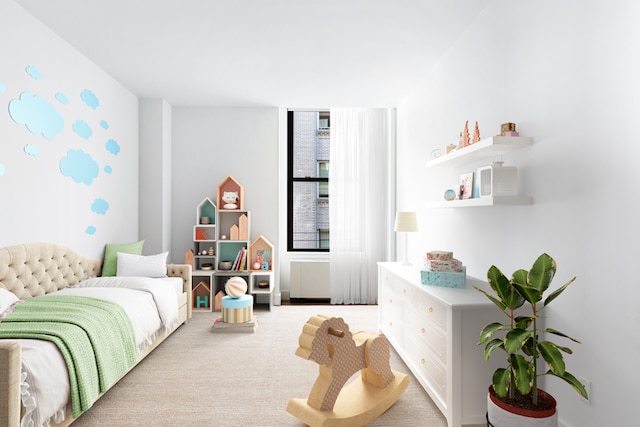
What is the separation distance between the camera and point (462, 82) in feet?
9.78

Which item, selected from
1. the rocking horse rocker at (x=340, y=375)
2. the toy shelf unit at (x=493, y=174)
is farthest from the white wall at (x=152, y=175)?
the toy shelf unit at (x=493, y=174)

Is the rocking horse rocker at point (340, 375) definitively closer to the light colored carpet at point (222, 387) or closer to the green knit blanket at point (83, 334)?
the light colored carpet at point (222, 387)

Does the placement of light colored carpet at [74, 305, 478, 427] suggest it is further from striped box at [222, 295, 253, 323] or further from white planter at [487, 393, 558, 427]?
white planter at [487, 393, 558, 427]

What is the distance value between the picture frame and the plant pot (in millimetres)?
1330

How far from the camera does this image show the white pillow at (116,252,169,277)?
3.71 m

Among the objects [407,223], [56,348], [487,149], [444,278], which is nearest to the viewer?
[56,348]

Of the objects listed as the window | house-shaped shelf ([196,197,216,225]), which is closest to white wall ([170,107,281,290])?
house-shaped shelf ([196,197,216,225])

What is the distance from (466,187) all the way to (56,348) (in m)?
2.61

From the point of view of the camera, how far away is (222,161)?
4.93m

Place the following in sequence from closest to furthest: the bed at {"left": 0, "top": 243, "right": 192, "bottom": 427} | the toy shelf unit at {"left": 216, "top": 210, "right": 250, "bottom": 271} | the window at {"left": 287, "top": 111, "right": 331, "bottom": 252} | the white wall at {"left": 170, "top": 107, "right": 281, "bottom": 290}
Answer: the bed at {"left": 0, "top": 243, "right": 192, "bottom": 427} → the toy shelf unit at {"left": 216, "top": 210, "right": 250, "bottom": 271} → the white wall at {"left": 170, "top": 107, "right": 281, "bottom": 290} → the window at {"left": 287, "top": 111, "right": 331, "bottom": 252}

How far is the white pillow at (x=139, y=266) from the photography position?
3713 millimetres

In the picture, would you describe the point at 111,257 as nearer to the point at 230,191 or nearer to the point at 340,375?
the point at 230,191

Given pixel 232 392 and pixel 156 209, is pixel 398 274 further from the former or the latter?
pixel 156 209

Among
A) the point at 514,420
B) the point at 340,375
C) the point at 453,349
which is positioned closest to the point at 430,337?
the point at 453,349
